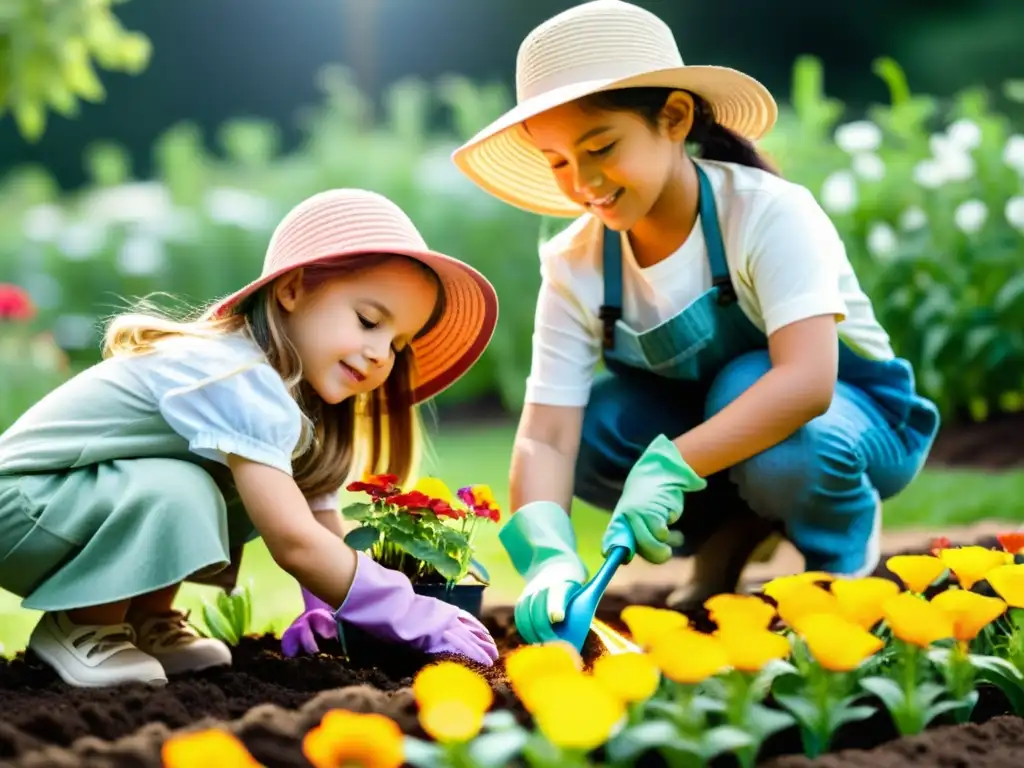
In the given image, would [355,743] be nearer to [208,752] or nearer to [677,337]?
[208,752]

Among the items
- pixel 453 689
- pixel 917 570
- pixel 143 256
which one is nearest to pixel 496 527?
pixel 917 570

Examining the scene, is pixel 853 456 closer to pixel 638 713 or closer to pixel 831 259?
pixel 831 259

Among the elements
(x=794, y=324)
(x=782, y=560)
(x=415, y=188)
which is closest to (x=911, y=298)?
(x=782, y=560)

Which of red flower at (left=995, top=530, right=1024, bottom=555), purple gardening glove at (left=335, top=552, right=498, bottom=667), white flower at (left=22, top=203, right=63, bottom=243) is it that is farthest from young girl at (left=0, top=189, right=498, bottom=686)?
white flower at (left=22, top=203, right=63, bottom=243)

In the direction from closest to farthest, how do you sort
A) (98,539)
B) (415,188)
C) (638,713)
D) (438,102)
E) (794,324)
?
(638,713), (98,539), (794,324), (415,188), (438,102)

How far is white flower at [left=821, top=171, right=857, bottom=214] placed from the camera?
15.0ft

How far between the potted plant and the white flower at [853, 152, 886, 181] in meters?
3.27

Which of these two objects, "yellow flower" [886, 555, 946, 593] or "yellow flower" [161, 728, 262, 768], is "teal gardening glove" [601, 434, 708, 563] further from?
"yellow flower" [161, 728, 262, 768]

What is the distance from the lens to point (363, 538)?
1.93 m

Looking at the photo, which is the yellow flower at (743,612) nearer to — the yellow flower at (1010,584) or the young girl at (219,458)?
the yellow flower at (1010,584)

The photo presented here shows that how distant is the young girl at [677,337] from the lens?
2064mm

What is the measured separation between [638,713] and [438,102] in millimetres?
11057

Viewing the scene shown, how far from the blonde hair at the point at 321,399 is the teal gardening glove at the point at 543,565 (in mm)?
225

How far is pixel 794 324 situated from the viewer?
6.91 feet
